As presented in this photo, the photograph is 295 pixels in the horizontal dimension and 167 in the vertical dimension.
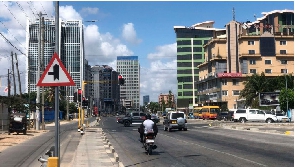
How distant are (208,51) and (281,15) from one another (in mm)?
21856

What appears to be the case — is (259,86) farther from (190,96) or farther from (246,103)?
(190,96)

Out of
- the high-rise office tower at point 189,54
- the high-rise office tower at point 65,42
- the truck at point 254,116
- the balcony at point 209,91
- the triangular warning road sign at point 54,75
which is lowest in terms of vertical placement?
the truck at point 254,116

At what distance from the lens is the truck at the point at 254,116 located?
58381 millimetres

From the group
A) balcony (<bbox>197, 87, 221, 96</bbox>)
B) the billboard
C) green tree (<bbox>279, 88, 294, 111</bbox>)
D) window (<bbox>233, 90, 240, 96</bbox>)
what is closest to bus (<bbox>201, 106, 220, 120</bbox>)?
the billboard

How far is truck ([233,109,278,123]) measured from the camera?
58.4m

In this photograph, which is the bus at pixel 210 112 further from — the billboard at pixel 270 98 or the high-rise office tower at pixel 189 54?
the high-rise office tower at pixel 189 54

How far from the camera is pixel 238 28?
106 meters

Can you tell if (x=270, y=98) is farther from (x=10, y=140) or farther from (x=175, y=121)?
(x=10, y=140)

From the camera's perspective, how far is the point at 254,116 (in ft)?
195

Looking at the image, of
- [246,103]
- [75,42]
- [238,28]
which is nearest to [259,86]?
[246,103]

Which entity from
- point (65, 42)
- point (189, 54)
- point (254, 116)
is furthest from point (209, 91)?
point (65, 42)

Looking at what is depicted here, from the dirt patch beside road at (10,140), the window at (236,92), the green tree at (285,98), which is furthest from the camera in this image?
the window at (236,92)

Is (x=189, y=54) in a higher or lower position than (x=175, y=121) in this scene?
→ higher

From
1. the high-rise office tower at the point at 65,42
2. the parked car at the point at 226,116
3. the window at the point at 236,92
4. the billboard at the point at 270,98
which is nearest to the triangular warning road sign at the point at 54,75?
the high-rise office tower at the point at 65,42
